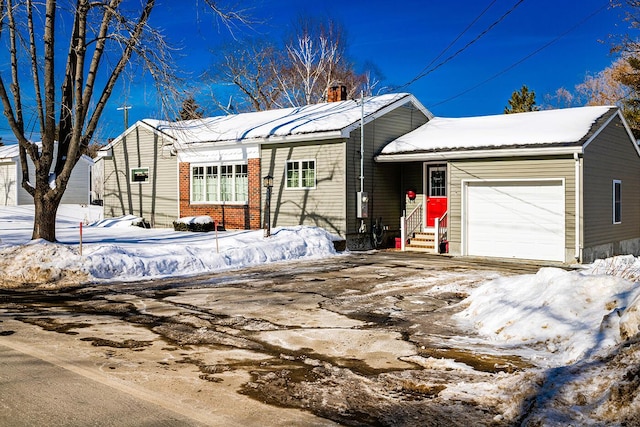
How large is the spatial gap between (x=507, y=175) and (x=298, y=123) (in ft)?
25.6

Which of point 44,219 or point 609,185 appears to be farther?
point 609,185

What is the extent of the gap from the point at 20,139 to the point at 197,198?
8.86 metres

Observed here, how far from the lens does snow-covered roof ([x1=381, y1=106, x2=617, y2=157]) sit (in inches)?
654

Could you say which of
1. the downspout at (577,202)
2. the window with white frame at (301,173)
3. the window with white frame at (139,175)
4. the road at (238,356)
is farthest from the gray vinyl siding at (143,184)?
the downspout at (577,202)

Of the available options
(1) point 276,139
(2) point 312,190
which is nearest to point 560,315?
(2) point 312,190

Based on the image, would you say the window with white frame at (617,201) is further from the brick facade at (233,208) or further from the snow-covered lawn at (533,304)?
the brick facade at (233,208)

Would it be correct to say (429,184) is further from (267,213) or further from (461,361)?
(461,361)

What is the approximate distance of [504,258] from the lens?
17.2m

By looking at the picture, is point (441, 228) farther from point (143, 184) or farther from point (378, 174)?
point (143, 184)

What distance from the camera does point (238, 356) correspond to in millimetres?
6480

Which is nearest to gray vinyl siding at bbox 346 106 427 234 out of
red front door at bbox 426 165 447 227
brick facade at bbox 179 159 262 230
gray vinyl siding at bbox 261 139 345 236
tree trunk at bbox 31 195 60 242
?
gray vinyl siding at bbox 261 139 345 236

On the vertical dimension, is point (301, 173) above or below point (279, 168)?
below

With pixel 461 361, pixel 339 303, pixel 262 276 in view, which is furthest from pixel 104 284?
pixel 461 361

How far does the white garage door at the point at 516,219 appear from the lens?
16484 mm
